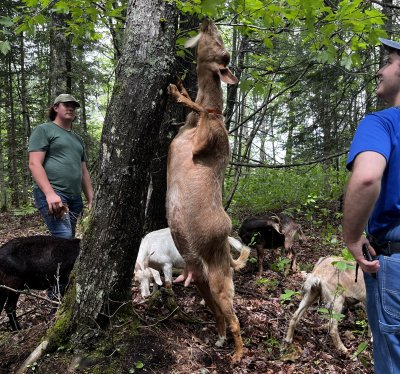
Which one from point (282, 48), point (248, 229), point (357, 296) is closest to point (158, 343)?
point (357, 296)

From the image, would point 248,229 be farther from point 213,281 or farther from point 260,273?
point 213,281

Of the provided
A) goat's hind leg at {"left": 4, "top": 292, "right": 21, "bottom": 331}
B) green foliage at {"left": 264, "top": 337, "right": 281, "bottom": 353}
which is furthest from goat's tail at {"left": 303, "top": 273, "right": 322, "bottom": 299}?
goat's hind leg at {"left": 4, "top": 292, "right": 21, "bottom": 331}

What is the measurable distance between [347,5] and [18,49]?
15.4 metres

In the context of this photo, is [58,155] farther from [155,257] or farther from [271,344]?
[271,344]

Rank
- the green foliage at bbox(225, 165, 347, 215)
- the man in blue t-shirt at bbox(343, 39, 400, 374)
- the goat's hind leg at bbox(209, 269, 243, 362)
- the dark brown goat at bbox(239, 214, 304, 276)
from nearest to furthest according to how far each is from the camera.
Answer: the man in blue t-shirt at bbox(343, 39, 400, 374), the goat's hind leg at bbox(209, 269, 243, 362), the dark brown goat at bbox(239, 214, 304, 276), the green foliage at bbox(225, 165, 347, 215)

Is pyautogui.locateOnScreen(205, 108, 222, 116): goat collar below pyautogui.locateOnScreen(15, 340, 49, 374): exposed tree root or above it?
above

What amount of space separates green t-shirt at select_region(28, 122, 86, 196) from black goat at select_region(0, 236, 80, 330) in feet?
2.51

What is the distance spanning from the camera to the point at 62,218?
16.0 feet

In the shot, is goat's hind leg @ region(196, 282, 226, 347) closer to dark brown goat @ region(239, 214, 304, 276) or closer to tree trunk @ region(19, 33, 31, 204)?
dark brown goat @ region(239, 214, 304, 276)

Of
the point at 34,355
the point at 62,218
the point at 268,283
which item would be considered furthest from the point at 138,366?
the point at 268,283

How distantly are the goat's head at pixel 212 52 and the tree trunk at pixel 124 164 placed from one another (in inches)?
17.2

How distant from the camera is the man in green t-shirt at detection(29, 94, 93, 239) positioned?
4.64 m

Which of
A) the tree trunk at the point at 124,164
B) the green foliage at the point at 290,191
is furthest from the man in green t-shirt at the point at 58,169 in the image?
the green foliage at the point at 290,191

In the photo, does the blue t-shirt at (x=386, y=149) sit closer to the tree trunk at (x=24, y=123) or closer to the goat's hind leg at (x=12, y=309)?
the goat's hind leg at (x=12, y=309)
